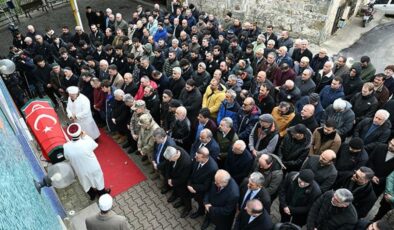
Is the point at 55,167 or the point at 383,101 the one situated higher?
the point at 55,167

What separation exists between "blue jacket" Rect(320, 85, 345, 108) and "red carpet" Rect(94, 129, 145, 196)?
13.4 ft

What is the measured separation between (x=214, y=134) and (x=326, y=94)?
2.59m

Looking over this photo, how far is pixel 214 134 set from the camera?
5656 mm

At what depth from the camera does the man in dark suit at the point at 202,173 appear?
4.67 meters

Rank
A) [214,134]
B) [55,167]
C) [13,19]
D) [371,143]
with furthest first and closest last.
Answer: [13,19], [214,134], [371,143], [55,167]

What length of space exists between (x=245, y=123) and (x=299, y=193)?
1.80 meters

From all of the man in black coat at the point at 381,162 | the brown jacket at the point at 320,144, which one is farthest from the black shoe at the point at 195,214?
the man in black coat at the point at 381,162

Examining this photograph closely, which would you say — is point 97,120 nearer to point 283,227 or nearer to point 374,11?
point 283,227

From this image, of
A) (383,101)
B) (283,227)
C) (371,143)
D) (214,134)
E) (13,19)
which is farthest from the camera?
(13,19)

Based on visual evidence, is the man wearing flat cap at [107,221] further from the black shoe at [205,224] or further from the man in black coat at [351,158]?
the man in black coat at [351,158]

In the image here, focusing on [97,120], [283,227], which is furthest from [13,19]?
[283,227]

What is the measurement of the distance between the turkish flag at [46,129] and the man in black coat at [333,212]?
4.77 meters

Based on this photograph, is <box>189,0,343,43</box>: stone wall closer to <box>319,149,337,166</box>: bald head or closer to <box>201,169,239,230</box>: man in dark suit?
<box>319,149,337,166</box>: bald head

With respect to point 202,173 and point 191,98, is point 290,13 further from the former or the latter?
point 202,173
